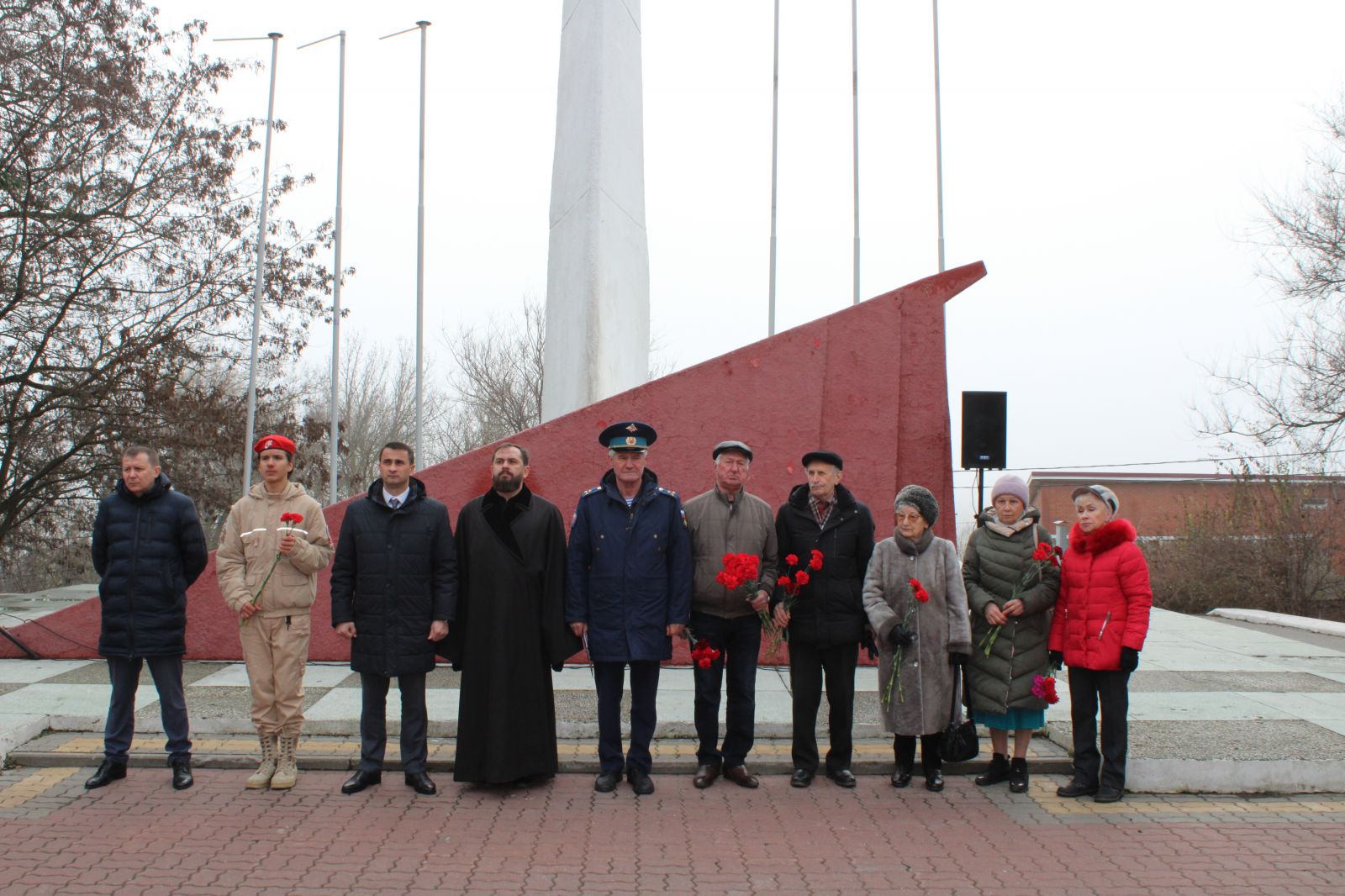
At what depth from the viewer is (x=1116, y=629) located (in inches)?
212

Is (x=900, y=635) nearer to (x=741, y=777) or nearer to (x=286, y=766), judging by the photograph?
(x=741, y=777)

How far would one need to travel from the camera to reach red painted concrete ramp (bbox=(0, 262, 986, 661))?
8.74m

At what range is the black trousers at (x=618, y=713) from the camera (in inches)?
223

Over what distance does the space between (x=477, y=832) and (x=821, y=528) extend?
2.32m

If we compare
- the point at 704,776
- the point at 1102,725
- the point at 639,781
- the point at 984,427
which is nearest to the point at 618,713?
the point at 639,781

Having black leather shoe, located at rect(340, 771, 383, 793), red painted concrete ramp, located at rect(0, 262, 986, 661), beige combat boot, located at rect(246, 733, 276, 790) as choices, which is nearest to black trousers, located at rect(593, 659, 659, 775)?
black leather shoe, located at rect(340, 771, 383, 793)

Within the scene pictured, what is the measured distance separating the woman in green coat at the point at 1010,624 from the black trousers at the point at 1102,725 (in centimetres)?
19

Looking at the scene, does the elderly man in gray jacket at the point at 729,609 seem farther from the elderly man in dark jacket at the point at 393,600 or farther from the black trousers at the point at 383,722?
the black trousers at the point at 383,722

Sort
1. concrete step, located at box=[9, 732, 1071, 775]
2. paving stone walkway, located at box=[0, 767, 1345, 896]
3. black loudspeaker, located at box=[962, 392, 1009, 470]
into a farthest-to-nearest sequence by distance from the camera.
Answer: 1. black loudspeaker, located at box=[962, 392, 1009, 470]
2. concrete step, located at box=[9, 732, 1071, 775]
3. paving stone walkway, located at box=[0, 767, 1345, 896]

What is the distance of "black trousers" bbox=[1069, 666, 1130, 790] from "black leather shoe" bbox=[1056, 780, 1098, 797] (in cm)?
2

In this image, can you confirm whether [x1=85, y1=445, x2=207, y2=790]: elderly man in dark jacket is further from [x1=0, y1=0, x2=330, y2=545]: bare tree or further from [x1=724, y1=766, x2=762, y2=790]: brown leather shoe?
[x1=0, y1=0, x2=330, y2=545]: bare tree

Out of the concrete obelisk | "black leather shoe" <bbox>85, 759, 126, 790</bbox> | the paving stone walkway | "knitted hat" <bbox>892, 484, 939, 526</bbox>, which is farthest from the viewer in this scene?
the concrete obelisk

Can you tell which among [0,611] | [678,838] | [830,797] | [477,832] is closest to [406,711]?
[477,832]

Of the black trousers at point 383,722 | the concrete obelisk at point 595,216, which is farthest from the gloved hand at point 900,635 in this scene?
the concrete obelisk at point 595,216
